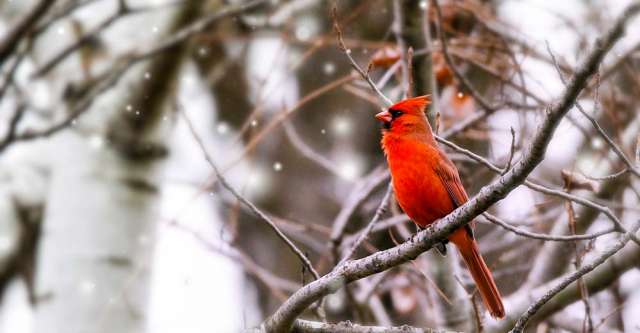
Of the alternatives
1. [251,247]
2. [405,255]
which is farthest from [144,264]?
[251,247]

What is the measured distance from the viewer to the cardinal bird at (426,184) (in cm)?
369

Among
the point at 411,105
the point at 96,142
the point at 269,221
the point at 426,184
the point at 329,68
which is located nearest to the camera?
the point at 269,221

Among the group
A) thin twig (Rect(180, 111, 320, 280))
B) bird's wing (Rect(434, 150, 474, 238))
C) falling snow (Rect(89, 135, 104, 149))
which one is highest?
bird's wing (Rect(434, 150, 474, 238))

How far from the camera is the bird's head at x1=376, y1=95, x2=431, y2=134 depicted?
12.8 feet

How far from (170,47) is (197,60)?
7.30 ft

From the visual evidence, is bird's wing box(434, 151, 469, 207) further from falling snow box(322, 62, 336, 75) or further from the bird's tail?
falling snow box(322, 62, 336, 75)

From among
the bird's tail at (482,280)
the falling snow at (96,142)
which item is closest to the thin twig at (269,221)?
the bird's tail at (482,280)

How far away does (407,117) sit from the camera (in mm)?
3930

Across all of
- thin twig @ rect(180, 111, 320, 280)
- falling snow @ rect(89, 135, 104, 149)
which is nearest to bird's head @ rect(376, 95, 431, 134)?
thin twig @ rect(180, 111, 320, 280)

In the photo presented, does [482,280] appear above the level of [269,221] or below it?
above

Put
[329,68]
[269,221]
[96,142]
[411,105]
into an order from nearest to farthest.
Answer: [269,221] → [411,105] → [96,142] → [329,68]

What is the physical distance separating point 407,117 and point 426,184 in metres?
0.39

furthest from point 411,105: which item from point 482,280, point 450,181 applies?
point 482,280

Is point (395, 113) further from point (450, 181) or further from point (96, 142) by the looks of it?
point (96, 142)
